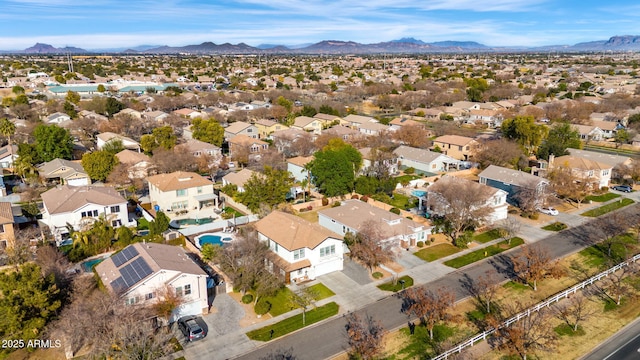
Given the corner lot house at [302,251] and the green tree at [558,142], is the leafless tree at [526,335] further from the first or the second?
the green tree at [558,142]

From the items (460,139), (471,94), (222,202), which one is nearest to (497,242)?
(222,202)

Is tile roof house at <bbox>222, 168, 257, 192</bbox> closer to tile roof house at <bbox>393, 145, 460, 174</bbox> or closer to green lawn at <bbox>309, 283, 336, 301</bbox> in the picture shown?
green lawn at <bbox>309, 283, 336, 301</bbox>

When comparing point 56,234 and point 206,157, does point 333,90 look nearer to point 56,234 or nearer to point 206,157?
point 206,157

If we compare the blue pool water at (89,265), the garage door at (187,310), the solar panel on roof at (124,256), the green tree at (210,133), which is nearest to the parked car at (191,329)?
the garage door at (187,310)

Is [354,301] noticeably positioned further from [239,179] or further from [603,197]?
[603,197]

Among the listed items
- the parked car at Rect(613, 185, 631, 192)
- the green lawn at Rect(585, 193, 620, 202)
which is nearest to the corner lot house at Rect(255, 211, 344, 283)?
the green lawn at Rect(585, 193, 620, 202)

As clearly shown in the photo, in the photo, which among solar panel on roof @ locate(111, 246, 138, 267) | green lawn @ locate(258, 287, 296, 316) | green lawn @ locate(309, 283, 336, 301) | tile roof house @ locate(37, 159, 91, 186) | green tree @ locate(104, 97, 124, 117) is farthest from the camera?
green tree @ locate(104, 97, 124, 117)
